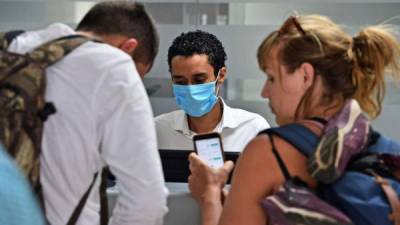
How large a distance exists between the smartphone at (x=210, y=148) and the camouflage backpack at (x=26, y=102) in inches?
17.7

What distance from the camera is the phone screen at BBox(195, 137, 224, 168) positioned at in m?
1.37

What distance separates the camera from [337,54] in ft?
3.82

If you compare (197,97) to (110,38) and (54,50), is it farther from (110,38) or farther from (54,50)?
(54,50)

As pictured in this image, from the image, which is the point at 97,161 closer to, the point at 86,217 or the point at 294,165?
the point at 86,217

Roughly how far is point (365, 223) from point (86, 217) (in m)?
0.61

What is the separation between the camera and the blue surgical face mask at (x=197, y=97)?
2.25 m

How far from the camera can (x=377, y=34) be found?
1.20 meters

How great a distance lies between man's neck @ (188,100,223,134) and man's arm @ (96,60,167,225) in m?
1.20

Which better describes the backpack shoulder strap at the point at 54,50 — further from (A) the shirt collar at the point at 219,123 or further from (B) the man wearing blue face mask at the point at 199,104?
(A) the shirt collar at the point at 219,123

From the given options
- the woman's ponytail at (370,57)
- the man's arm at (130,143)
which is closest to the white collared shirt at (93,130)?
the man's arm at (130,143)

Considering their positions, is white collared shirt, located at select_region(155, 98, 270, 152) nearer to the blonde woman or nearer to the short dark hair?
the short dark hair

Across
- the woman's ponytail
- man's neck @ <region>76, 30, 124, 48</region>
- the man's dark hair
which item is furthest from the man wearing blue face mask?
the woman's ponytail

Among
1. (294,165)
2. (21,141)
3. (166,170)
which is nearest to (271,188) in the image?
(294,165)

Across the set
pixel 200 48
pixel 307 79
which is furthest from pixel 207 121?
pixel 307 79
